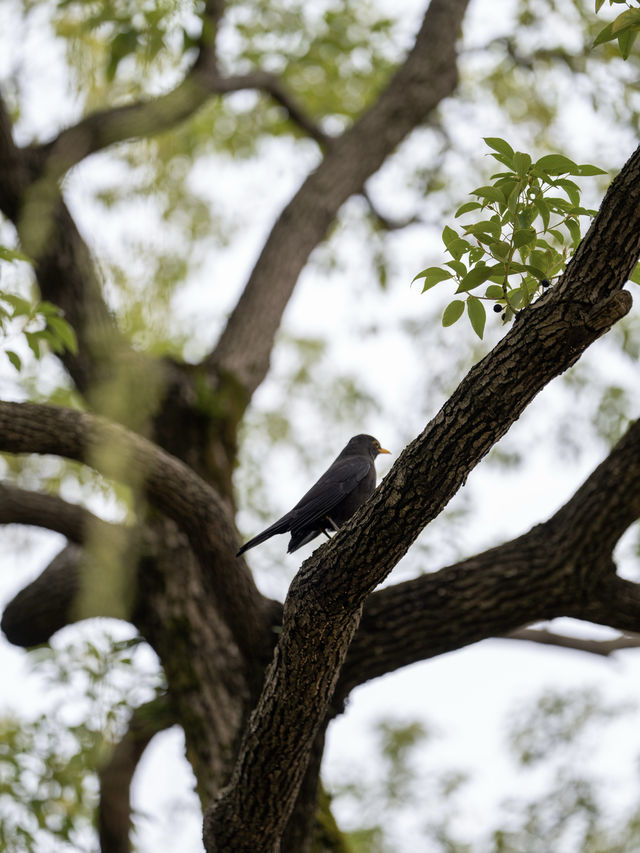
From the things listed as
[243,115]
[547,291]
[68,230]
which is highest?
[243,115]

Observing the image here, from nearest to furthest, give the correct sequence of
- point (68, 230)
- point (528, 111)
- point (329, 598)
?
point (329, 598)
point (68, 230)
point (528, 111)

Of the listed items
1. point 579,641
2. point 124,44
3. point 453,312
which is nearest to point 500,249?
point 453,312

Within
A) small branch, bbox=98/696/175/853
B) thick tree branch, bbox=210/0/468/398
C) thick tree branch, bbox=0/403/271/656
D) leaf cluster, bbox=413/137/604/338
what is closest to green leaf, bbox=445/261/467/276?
leaf cluster, bbox=413/137/604/338

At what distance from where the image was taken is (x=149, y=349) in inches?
205

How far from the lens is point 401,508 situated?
2.82 metres

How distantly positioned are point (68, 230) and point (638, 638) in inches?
150

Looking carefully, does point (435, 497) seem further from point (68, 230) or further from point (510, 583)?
point (68, 230)

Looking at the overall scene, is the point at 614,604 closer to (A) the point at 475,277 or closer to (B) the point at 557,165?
(A) the point at 475,277

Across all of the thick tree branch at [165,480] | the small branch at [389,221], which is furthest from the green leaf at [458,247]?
the small branch at [389,221]

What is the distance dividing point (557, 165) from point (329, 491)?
1663 millimetres

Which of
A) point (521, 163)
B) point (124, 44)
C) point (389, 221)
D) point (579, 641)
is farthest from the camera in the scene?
point (389, 221)

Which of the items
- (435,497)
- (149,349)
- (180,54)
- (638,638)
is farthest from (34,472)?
(435,497)

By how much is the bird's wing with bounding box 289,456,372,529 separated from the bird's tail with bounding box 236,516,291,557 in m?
0.03

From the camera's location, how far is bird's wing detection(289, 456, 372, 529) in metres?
3.62
